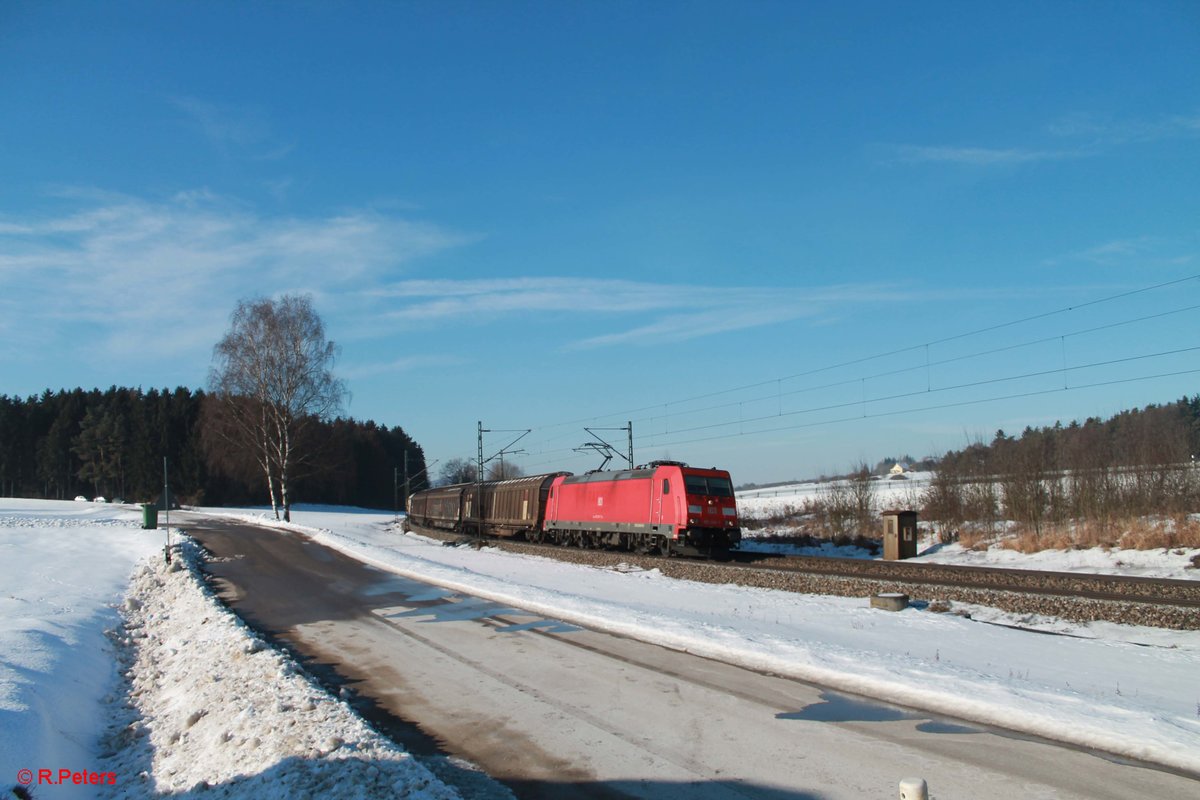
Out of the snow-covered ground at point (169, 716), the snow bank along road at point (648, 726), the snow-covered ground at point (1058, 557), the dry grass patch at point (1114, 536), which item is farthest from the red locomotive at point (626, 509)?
the snow-covered ground at point (169, 716)

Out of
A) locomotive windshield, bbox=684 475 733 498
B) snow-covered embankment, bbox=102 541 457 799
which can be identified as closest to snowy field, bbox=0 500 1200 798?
snow-covered embankment, bbox=102 541 457 799

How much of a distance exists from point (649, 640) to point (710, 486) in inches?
578

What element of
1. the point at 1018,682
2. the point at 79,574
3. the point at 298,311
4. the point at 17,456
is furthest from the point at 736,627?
the point at 17,456

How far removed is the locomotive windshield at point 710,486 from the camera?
2528 centimetres

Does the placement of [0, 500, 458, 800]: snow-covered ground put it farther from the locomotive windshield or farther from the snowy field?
the locomotive windshield

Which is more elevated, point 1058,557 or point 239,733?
point 239,733

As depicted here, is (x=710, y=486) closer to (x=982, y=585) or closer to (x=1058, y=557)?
(x=1058, y=557)

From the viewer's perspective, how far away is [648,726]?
7238 mm

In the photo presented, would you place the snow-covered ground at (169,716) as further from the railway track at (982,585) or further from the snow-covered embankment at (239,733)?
the railway track at (982,585)

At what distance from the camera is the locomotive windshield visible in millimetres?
25281

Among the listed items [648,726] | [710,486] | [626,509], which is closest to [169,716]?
[648,726]

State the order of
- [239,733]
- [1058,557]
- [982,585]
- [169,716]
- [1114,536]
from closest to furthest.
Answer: [239,733] < [169,716] < [982,585] < [1058,557] < [1114,536]

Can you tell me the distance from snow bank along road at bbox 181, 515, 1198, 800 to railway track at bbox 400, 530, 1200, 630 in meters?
7.02

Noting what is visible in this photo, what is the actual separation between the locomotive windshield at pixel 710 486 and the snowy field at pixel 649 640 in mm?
6892
